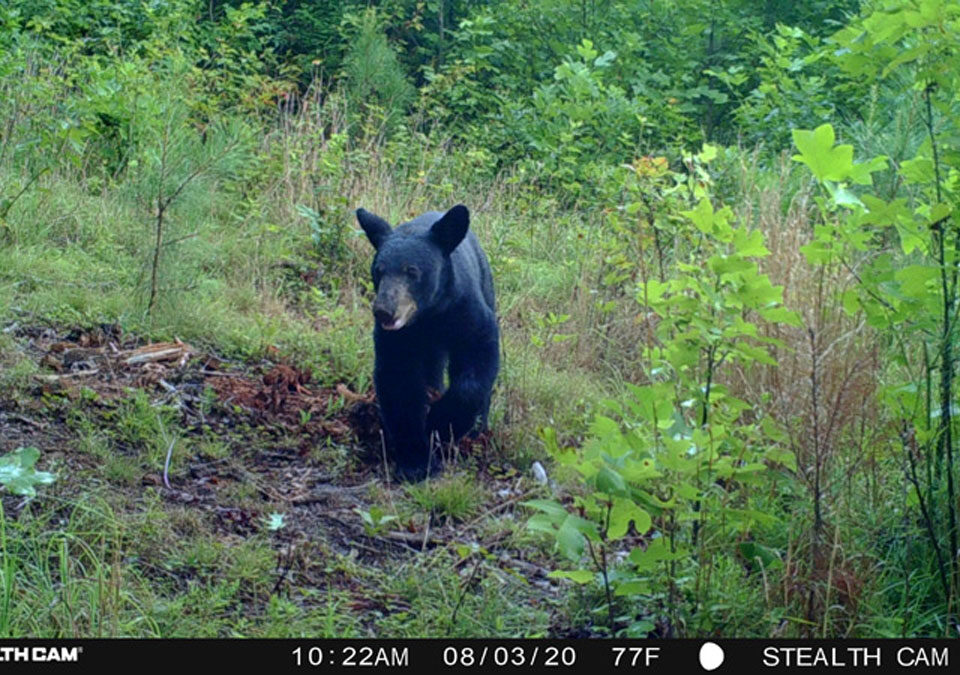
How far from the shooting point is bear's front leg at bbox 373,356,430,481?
576 centimetres

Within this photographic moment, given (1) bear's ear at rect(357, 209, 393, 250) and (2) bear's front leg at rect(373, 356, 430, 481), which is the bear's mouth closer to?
(2) bear's front leg at rect(373, 356, 430, 481)

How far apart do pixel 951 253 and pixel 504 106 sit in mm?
8949

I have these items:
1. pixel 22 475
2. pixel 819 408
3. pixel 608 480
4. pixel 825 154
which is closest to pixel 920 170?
pixel 825 154

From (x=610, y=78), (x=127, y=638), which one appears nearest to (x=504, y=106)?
(x=610, y=78)

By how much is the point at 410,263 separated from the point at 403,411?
2.38 ft

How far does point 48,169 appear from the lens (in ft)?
23.8

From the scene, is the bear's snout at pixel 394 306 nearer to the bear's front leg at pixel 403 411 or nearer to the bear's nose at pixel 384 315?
the bear's nose at pixel 384 315

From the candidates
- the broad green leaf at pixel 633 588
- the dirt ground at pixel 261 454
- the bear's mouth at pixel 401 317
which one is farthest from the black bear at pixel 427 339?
the broad green leaf at pixel 633 588

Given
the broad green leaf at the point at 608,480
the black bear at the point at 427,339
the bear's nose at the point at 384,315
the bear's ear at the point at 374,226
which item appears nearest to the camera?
the broad green leaf at the point at 608,480

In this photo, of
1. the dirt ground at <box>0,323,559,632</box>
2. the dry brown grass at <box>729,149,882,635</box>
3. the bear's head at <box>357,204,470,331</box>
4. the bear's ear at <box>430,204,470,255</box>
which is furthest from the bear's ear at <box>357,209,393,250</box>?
the dry brown grass at <box>729,149,882,635</box>

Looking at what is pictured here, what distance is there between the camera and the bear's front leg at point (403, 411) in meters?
5.76
